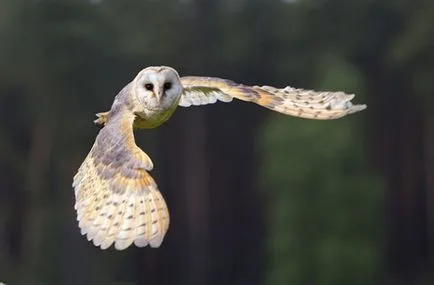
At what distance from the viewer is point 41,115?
16219mm

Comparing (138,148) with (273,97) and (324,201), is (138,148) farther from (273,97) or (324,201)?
(324,201)

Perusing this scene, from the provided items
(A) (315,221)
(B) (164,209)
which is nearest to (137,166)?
(B) (164,209)

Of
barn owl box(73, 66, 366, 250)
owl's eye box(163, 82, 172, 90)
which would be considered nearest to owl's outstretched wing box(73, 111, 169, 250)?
barn owl box(73, 66, 366, 250)

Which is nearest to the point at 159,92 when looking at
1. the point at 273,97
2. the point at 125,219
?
the point at 125,219

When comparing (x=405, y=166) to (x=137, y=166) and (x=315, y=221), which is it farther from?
(x=137, y=166)

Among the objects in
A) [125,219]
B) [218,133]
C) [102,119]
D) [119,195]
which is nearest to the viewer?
[125,219]

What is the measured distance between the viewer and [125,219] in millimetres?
2387

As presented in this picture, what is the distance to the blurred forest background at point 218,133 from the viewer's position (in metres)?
15.0

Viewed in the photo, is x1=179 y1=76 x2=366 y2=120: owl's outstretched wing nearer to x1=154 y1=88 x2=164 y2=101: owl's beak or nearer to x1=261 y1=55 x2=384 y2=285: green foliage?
x1=154 y1=88 x2=164 y2=101: owl's beak

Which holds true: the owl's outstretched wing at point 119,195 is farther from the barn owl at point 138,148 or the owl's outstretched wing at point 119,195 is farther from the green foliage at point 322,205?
the green foliage at point 322,205

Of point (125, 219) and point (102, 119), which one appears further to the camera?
point (102, 119)

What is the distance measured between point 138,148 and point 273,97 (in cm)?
48

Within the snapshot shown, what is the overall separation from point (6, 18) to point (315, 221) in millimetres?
5020

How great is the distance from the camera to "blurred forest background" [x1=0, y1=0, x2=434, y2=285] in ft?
49.1
